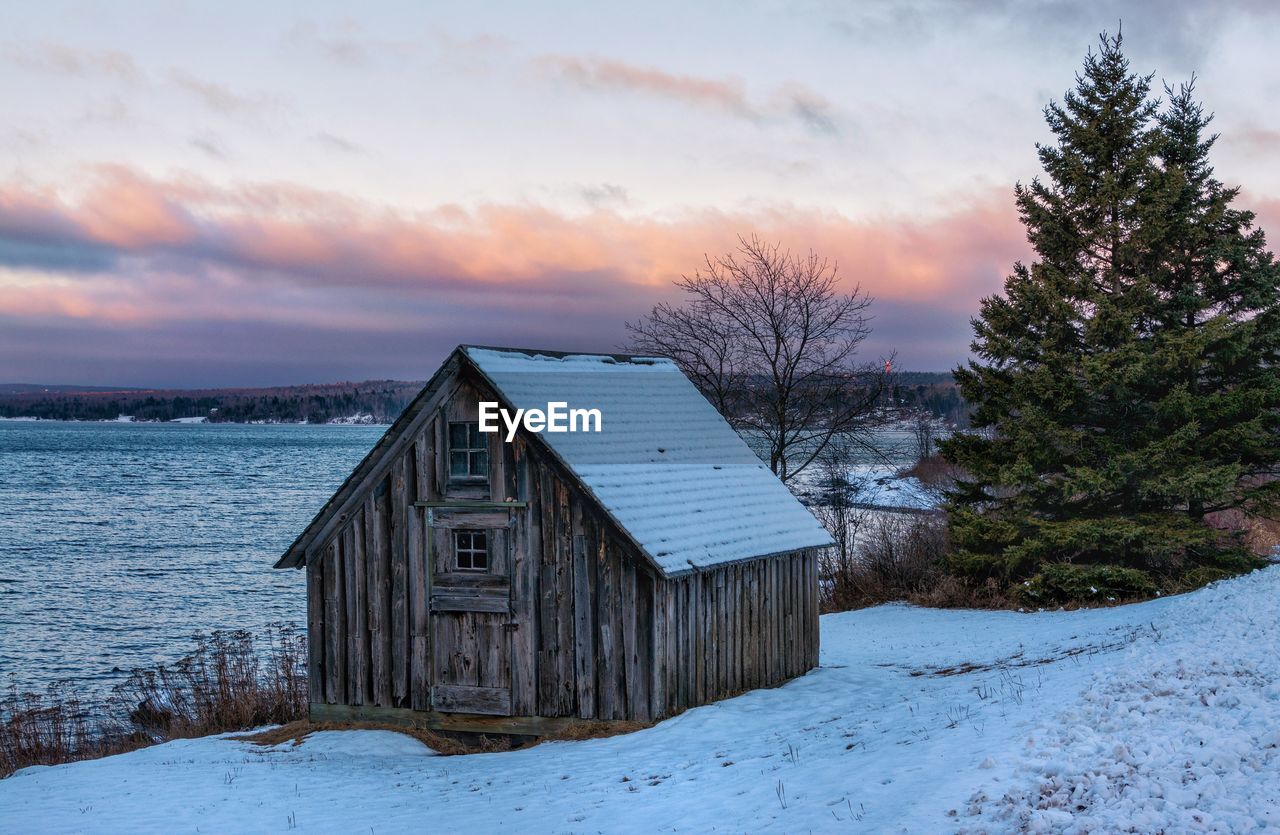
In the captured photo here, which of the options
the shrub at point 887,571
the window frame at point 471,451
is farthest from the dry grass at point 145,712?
the shrub at point 887,571

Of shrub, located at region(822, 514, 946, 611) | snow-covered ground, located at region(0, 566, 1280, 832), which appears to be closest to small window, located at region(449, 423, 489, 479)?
snow-covered ground, located at region(0, 566, 1280, 832)

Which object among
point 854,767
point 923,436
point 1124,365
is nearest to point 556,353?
point 854,767

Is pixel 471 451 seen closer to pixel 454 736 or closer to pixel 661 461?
pixel 661 461

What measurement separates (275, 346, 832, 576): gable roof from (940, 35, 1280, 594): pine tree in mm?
10074

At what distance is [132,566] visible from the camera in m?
45.0

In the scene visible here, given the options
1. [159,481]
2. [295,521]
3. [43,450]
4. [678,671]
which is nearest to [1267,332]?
[678,671]

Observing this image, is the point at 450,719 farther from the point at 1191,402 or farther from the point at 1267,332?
the point at 1267,332

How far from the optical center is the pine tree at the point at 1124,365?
26031mm

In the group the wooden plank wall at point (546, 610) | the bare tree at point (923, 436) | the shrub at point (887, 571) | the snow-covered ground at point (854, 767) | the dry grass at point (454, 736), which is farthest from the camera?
the bare tree at point (923, 436)

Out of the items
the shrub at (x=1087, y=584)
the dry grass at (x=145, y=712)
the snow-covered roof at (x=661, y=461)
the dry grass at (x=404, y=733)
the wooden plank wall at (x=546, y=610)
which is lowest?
the dry grass at (x=145, y=712)

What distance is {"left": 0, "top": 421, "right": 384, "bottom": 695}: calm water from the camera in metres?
30.3

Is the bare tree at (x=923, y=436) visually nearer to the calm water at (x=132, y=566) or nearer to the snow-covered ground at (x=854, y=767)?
the calm water at (x=132, y=566)

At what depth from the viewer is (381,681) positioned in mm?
17078

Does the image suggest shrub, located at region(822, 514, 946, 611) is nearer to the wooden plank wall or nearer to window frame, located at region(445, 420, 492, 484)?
the wooden plank wall
